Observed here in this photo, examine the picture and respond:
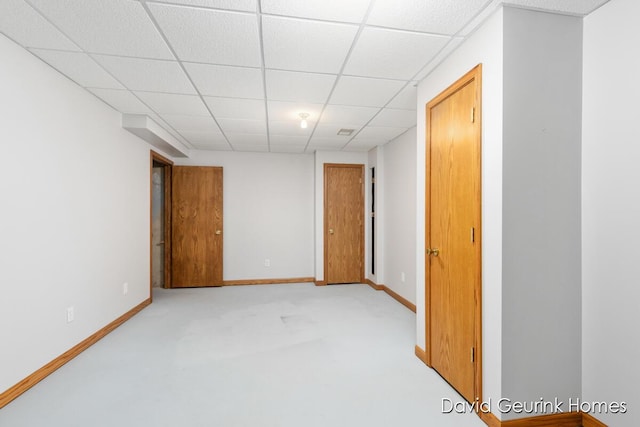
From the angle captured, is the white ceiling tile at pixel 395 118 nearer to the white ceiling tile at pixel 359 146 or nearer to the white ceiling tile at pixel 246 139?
the white ceiling tile at pixel 359 146

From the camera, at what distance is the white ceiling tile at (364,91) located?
255 centimetres

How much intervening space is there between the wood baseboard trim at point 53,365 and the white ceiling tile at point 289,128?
2.89 meters

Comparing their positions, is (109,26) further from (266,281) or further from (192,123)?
(266,281)

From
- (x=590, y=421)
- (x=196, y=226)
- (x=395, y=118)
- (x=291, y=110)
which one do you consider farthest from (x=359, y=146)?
(x=590, y=421)

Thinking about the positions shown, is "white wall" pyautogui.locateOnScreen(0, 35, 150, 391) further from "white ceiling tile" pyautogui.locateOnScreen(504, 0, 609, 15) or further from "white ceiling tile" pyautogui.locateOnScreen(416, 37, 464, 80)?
"white ceiling tile" pyautogui.locateOnScreen(504, 0, 609, 15)

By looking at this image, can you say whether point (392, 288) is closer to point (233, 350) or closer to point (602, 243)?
point (233, 350)

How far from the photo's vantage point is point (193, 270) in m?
5.12

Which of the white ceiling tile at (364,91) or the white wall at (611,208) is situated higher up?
the white ceiling tile at (364,91)

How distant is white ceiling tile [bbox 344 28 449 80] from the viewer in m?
1.91

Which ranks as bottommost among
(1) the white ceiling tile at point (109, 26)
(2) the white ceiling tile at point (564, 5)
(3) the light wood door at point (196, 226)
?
(3) the light wood door at point (196, 226)

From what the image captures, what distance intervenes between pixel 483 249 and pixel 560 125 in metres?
0.84

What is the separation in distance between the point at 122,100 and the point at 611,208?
400cm

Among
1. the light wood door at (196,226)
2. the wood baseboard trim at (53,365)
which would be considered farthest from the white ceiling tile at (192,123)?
the wood baseboard trim at (53,365)

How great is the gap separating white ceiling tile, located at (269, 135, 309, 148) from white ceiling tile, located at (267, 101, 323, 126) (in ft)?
2.53
